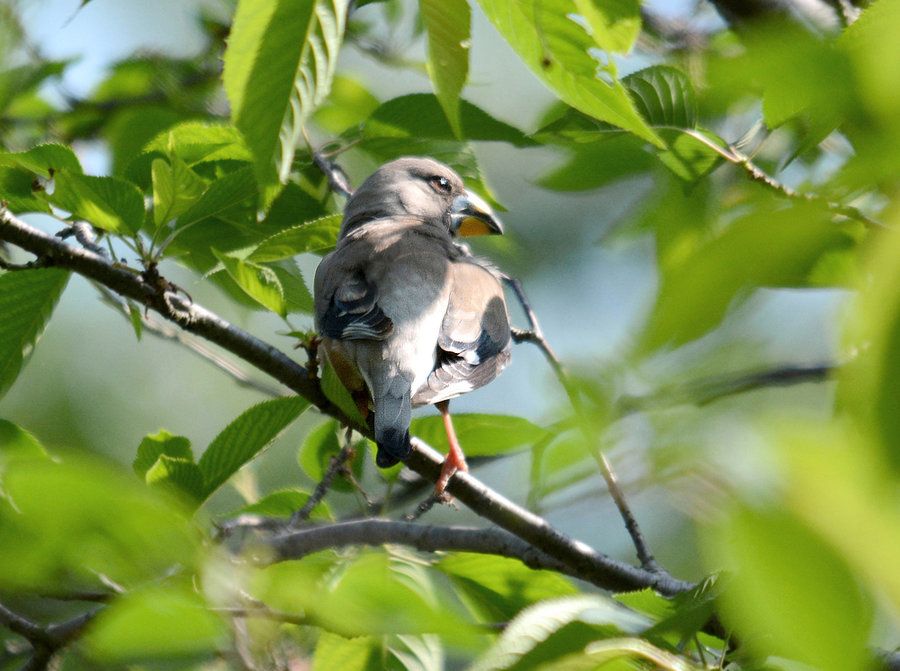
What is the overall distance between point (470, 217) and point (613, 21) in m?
4.06

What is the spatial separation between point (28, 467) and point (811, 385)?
4.28 m

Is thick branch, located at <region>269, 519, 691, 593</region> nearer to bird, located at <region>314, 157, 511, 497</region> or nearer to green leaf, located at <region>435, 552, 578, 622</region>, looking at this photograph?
green leaf, located at <region>435, 552, 578, 622</region>

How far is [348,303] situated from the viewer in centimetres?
427

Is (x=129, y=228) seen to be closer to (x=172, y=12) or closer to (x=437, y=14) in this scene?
(x=437, y=14)

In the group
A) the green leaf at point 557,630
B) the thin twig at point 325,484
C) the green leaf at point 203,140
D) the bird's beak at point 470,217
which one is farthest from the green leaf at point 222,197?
the bird's beak at point 470,217

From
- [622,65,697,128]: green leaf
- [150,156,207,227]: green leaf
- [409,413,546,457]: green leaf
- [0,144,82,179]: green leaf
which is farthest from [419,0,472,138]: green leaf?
[409,413,546,457]: green leaf

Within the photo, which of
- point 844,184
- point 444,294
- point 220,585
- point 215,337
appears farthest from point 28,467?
point 444,294

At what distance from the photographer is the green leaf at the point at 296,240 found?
2.89 meters

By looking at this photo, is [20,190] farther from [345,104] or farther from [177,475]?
[345,104]

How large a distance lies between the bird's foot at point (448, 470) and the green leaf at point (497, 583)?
0.58 metres

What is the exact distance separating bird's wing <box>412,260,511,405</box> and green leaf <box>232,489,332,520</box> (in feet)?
2.68

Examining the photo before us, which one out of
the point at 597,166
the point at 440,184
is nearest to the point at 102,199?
the point at 597,166

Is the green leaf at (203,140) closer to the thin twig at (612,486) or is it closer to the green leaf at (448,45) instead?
the thin twig at (612,486)

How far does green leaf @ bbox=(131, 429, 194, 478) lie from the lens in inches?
113
